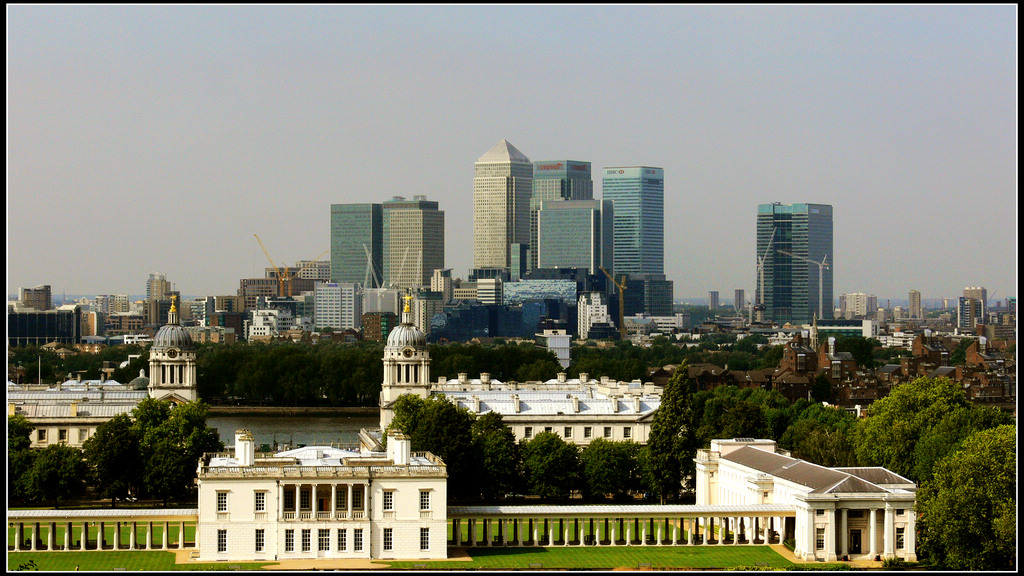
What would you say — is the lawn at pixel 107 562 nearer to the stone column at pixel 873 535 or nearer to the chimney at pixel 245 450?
the chimney at pixel 245 450

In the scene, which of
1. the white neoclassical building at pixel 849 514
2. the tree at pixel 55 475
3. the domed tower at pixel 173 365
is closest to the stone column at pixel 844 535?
the white neoclassical building at pixel 849 514

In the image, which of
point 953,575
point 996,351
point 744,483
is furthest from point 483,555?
point 996,351

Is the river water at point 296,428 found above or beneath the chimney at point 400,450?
beneath

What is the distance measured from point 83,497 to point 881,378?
88.5m

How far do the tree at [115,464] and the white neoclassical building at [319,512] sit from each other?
13920mm

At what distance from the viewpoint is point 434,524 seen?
56312mm

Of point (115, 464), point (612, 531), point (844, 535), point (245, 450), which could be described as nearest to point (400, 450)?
point (245, 450)

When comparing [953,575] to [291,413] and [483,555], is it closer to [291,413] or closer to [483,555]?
[483,555]

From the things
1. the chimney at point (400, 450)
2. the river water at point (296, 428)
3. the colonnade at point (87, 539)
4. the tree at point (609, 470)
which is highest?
the chimney at point (400, 450)

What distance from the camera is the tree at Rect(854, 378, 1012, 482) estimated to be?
2675 inches

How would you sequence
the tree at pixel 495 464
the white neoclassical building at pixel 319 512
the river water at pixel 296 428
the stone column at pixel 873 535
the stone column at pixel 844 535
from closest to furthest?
the white neoclassical building at pixel 319 512 → the stone column at pixel 873 535 → the stone column at pixel 844 535 → the tree at pixel 495 464 → the river water at pixel 296 428

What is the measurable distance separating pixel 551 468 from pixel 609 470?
2394mm

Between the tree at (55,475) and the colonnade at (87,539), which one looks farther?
the tree at (55,475)

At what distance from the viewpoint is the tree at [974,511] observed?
52.2 metres
